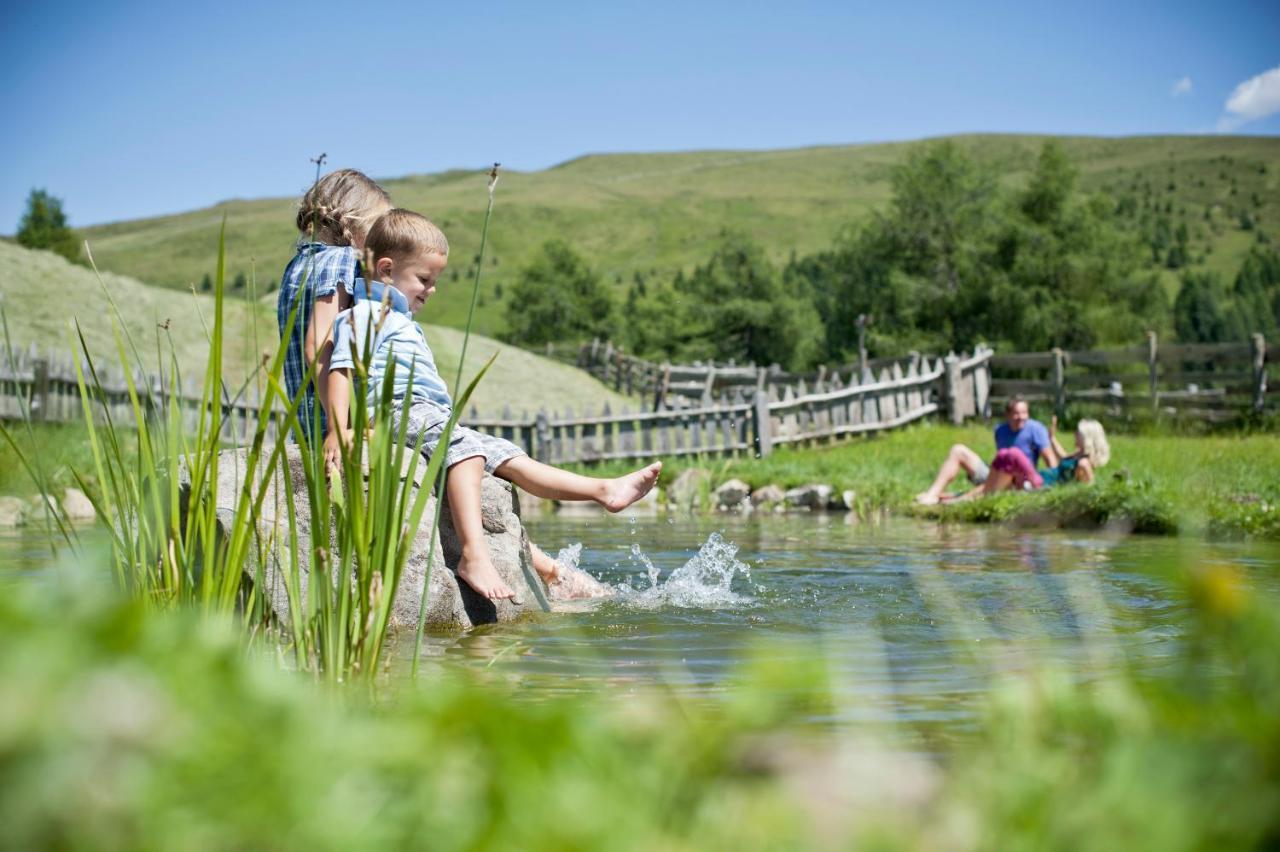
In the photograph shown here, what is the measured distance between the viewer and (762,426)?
62.3ft

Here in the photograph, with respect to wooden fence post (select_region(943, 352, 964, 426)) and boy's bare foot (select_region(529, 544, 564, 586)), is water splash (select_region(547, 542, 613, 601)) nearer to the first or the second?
boy's bare foot (select_region(529, 544, 564, 586))

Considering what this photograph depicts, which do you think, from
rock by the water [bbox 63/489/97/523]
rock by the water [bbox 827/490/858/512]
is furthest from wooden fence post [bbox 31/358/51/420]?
rock by the water [bbox 827/490/858/512]

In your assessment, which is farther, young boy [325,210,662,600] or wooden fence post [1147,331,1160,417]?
wooden fence post [1147,331,1160,417]

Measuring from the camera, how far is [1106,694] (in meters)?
1.30

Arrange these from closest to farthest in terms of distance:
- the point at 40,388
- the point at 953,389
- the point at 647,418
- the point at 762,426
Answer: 1. the point at 40,388
2. the point at 647,418
3. the point at 762,426
4. the point at 953,389

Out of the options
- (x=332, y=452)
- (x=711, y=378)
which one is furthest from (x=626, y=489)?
(x=711, y=378)

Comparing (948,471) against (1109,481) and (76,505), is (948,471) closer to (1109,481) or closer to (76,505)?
(1109,481)

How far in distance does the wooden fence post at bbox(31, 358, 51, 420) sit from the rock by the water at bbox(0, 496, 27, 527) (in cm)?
669

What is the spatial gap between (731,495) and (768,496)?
56 cm

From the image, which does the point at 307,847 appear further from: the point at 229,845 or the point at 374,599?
the point at 374,599

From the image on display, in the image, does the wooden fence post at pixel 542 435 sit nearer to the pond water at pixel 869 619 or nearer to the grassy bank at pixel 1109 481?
the grassy bank at pixel 1109 481

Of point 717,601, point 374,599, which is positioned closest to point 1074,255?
point 717,601

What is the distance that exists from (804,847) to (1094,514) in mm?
9574

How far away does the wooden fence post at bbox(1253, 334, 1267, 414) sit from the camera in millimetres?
21094
